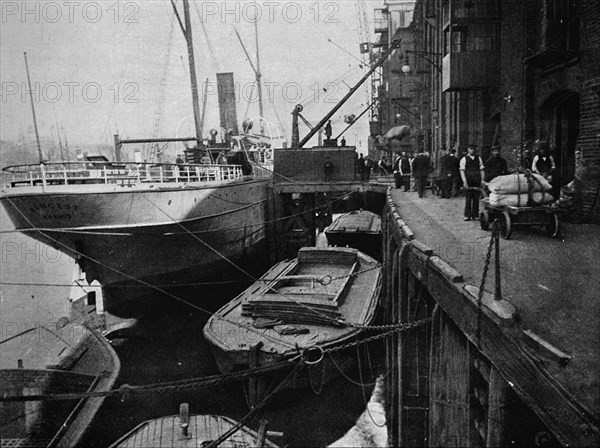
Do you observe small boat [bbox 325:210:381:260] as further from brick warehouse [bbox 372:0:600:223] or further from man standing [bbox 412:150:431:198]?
man standing [bbox 412:150:431:198]

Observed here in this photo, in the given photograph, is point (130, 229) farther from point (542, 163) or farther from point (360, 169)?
point (360, 169)

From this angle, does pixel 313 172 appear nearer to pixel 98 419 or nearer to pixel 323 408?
pixel 323 408

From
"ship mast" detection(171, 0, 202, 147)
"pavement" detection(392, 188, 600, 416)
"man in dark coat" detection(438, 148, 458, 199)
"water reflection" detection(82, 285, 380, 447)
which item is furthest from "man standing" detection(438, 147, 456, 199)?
"ship mast" detection(171, 0, 202, 147)

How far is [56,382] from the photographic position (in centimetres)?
880

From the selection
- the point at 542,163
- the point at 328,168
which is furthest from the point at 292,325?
the point at 328,168

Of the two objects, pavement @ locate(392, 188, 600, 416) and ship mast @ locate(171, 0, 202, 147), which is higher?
ship mast @ locate(171, 0, 202, 147)

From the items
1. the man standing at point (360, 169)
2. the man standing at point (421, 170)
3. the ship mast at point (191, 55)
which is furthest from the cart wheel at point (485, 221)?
the ship mast at point (191, 55)

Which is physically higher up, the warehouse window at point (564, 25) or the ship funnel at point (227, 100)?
the ship funnel at point (227, 100)

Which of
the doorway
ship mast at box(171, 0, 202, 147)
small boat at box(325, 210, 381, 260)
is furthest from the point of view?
ship mast at box(171, 0, 202, 147)

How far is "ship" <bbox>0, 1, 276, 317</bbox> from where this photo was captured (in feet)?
42.3

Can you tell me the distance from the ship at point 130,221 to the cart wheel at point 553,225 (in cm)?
697

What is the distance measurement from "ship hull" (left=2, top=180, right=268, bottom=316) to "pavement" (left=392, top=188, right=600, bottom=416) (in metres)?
6.79

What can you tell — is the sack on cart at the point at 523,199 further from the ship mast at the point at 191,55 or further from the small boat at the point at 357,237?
the ship mast at the point at 191,55

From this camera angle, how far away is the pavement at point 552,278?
2965 mm
